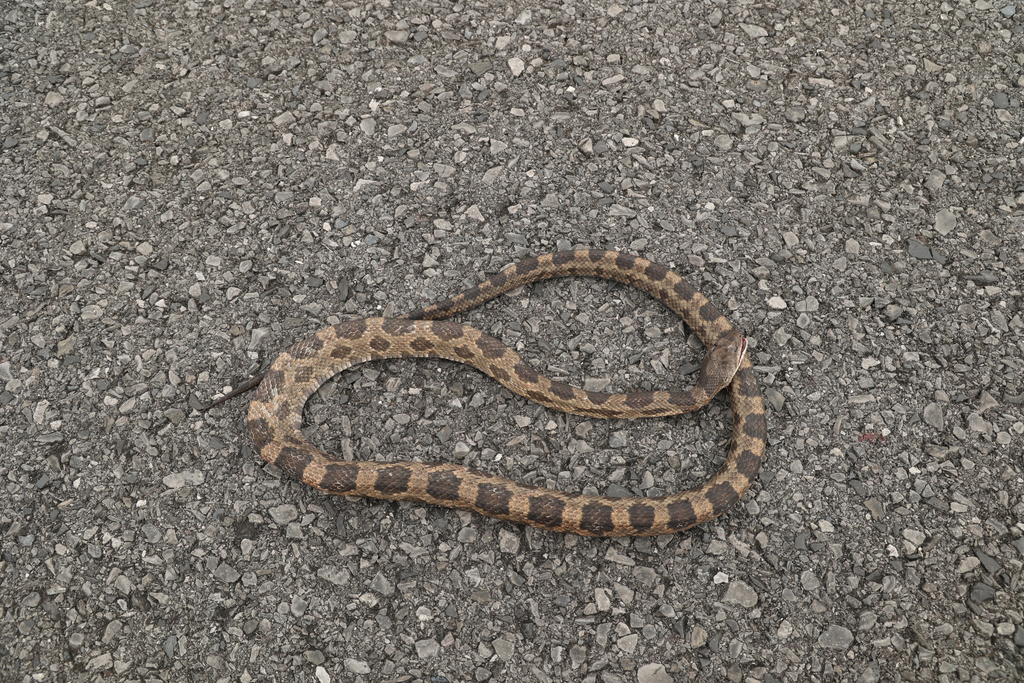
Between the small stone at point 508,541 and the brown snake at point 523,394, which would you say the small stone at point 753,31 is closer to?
the brown snake at point 523,394

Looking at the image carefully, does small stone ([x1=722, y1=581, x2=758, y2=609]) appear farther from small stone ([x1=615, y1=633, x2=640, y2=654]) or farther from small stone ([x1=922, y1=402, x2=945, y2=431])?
small stone ([x1=922, y1=402, x2=945, y2=431])

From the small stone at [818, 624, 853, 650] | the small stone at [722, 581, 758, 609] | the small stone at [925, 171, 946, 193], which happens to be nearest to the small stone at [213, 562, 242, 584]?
the small stone at [722, 581, 758, 609]

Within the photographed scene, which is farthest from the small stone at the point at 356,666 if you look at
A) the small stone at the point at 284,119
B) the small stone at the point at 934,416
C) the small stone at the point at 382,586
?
the small stone at the point at 284,119

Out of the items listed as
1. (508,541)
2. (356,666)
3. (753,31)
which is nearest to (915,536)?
(508,541)

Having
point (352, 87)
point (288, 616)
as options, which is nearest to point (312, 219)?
point (352, 87)

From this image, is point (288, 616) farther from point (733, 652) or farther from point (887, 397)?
point (887, 397)

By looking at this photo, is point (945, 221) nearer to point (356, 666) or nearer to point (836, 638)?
point (836, 638)
